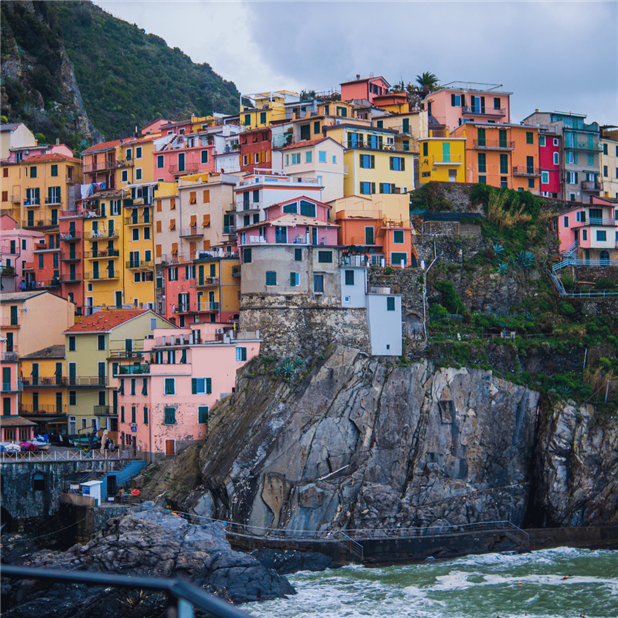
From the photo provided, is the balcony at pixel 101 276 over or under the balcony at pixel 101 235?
under

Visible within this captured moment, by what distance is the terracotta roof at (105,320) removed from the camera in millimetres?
65750

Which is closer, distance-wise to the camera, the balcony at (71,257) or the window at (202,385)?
the window at (202,385)

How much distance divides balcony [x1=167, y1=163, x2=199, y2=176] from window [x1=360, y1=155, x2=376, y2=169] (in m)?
15.7

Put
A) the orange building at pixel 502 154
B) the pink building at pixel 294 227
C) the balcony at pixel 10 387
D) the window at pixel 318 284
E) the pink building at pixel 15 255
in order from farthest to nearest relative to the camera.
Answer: the pink building at pixel 15 255
the orange building at pixel 502 154
the balcony at pixel 10 387
the window at pixel 318 284
the pink building at pixel 294 227

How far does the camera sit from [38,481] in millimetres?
54469

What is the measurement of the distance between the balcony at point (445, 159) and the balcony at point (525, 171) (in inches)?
218

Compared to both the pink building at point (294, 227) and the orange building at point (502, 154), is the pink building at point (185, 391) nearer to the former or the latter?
the pink building at point (294, 227)

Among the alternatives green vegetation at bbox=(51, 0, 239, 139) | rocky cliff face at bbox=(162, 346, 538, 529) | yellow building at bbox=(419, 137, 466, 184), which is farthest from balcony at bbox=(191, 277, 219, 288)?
green vegetation at bbox=(51, 0, 239, 139)

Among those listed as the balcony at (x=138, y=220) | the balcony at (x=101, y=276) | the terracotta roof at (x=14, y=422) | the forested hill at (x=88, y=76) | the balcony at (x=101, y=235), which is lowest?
the terracotta roof at (x=14, y=422)

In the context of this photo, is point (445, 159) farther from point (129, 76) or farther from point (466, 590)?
point (129, 76)

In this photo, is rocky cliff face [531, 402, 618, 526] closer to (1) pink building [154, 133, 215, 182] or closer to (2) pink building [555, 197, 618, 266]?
(2) pink building [555, 197, 618, 266]

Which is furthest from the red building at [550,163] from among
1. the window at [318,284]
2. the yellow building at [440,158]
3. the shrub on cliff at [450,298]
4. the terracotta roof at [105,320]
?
the terracotta roof at [105,320]

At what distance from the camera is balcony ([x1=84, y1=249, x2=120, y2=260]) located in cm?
7500

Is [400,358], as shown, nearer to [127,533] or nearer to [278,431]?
[278,431]
